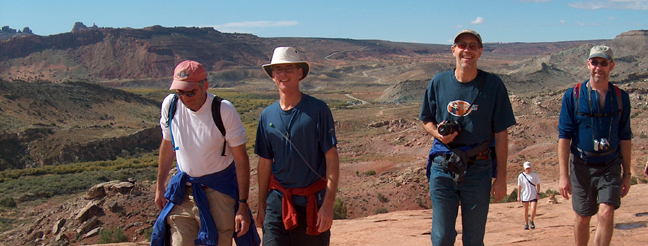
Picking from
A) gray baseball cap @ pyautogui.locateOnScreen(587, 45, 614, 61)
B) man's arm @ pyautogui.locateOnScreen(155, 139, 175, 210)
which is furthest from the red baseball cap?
gray baseball cap @ pyautogui.locateOnScreen(587, 45, 614, 61)

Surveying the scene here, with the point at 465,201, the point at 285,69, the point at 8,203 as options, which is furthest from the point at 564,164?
the point at 8,203

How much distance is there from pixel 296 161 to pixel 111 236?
8.88 m

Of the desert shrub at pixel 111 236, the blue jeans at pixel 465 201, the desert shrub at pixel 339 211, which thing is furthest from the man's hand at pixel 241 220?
the desert shrub at pixel 339 211

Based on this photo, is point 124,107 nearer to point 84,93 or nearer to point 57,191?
point 84,93

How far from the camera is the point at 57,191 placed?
2041 cm

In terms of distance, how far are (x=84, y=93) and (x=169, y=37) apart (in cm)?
8628

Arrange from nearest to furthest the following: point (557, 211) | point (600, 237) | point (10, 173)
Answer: point (600, 237), point (557, 211), point (10, 173)

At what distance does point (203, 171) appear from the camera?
11.8 feet

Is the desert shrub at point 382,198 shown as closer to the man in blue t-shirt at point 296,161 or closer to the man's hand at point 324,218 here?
the man in blue t-shirt at point 296,161

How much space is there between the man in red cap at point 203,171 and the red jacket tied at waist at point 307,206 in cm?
35

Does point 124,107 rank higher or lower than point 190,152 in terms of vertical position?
lower

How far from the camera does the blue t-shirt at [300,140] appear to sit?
11.0 feet

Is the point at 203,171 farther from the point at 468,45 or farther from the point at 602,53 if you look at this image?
the point at 602,53

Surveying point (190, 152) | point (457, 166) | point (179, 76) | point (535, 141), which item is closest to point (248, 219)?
point (190, 152)
